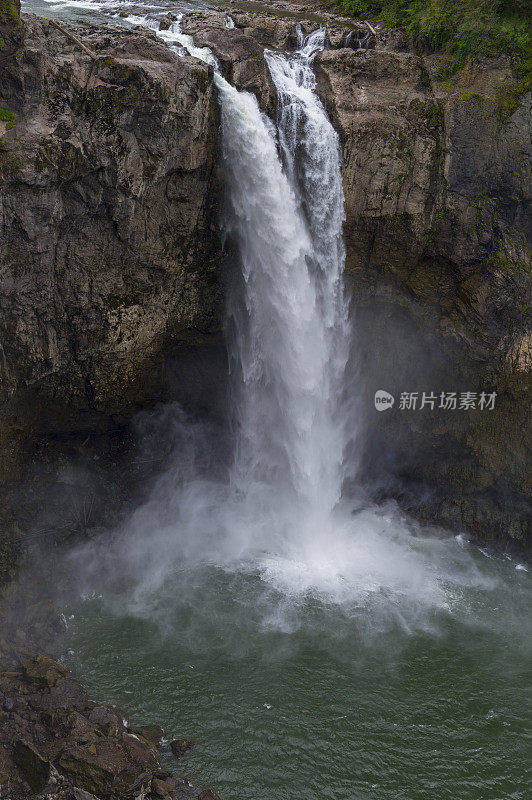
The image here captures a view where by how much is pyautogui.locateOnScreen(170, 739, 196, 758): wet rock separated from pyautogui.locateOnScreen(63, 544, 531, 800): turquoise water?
0.16 metres

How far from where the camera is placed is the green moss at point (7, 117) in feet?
44.9

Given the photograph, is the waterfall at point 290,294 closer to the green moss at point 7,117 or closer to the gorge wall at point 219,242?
the gorge wall at point 219,242

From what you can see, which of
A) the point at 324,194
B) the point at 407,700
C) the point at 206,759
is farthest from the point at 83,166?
the point at 407,700

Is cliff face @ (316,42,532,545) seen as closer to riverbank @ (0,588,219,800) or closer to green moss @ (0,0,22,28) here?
green moss @ (0,0,22,28)

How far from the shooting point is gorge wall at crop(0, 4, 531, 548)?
1467 centimetres

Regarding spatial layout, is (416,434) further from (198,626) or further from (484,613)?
(198,626)

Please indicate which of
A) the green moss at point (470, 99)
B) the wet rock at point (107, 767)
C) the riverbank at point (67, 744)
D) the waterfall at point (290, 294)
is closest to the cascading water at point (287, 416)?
the waterfall at point (290, 294)

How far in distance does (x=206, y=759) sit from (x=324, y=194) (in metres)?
14.9

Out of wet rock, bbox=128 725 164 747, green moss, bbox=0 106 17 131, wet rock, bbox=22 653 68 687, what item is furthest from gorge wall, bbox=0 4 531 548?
wet rock, bbox=128 725 164 747

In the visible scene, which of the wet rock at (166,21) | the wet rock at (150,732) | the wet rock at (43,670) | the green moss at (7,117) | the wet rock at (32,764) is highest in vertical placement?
the wet rock at (166,21)

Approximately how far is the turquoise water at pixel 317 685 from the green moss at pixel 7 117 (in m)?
11.9

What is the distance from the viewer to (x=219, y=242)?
18.6 meters

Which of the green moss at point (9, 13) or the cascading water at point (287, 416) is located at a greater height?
the green moss at point (9, 13)

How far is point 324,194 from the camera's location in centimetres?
1870
